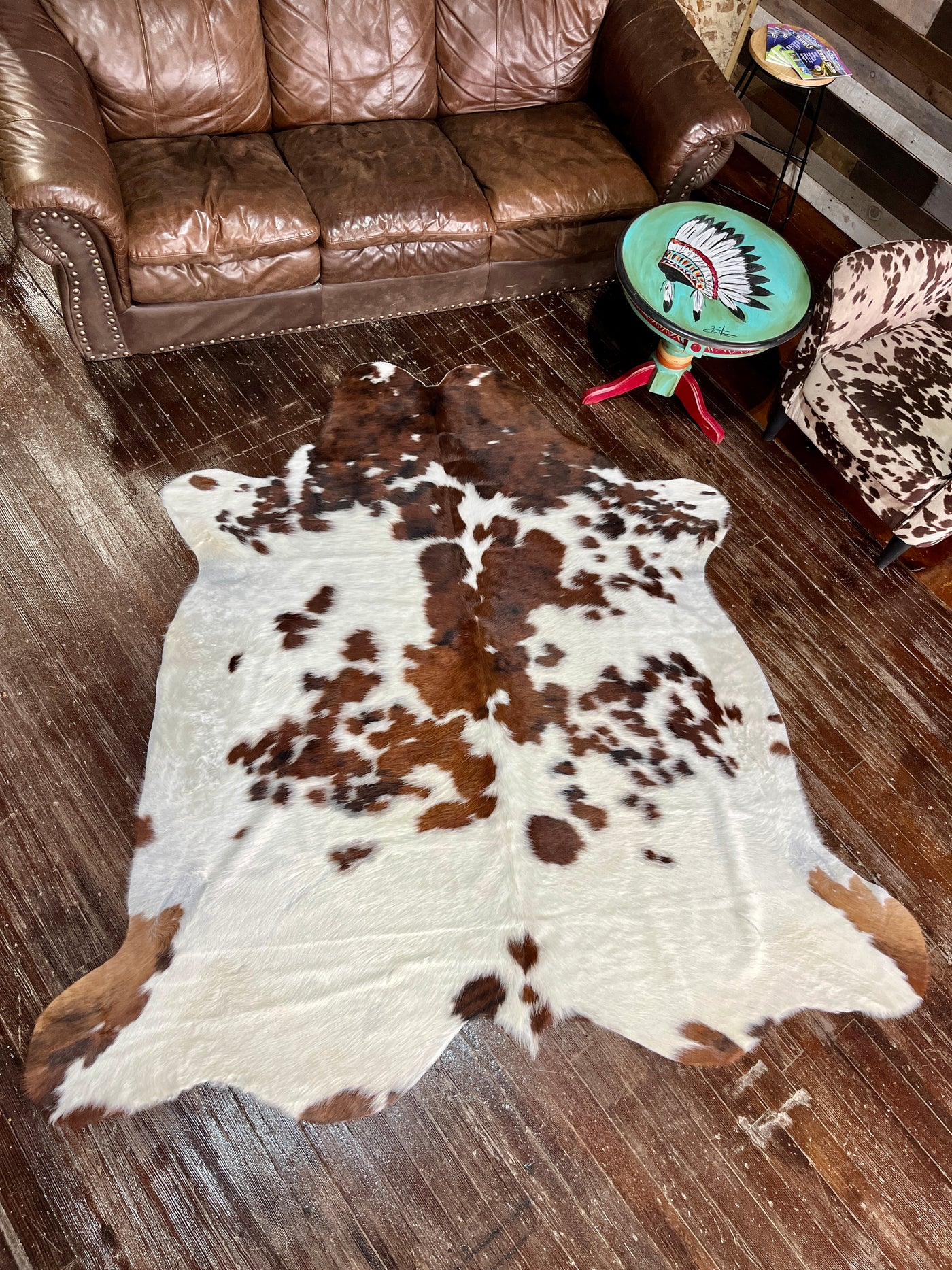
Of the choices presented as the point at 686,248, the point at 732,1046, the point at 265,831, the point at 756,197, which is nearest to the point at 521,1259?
the point at 732,1046

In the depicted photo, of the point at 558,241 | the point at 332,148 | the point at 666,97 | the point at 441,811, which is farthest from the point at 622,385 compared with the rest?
the point at 441,811

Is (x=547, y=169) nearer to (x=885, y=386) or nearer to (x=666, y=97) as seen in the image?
(x=666, y=97)

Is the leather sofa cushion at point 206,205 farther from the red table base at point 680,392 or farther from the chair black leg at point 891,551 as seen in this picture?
the chair black leg at point 891,551

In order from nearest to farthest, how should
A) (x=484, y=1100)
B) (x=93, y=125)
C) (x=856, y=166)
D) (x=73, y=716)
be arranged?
(x=484, y=1100), (x=73, y=716), (x=93, y=125), (x=856, y=166)

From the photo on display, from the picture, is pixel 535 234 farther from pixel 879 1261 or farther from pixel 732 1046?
pixel 879 1261

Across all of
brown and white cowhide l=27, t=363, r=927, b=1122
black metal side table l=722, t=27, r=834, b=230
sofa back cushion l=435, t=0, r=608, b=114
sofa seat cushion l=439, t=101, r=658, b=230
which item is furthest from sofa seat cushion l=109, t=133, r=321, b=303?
black metal side table l=722, t=27, r=834, b=230

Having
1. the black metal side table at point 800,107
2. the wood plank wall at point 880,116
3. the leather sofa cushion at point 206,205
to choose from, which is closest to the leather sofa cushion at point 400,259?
the leather sofa cushion at point 206,205

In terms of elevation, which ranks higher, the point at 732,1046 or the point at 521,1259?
the point at 732,1046
